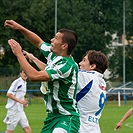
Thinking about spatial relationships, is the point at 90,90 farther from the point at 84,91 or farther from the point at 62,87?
the point at 62,87

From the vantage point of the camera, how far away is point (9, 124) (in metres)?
16.0

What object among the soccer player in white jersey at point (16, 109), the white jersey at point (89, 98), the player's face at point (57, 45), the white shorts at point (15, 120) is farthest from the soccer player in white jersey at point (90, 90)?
the white shorts at point (15, 120)

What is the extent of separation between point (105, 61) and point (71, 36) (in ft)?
3.21

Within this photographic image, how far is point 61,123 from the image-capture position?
798 cm

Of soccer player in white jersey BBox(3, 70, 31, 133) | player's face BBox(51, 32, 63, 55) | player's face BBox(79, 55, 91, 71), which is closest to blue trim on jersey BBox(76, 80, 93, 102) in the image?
player's face BBox(79, 55, 91, 71)

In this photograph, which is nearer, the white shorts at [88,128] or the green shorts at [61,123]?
the green shorts at [61,123]

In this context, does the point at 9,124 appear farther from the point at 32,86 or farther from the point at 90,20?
the point at 90,20

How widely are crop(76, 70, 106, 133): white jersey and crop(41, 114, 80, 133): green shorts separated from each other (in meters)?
0.56

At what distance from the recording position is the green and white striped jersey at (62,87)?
7843 mm

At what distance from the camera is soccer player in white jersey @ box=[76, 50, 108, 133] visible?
864cm

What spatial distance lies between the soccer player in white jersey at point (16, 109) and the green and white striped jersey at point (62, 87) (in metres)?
7.78

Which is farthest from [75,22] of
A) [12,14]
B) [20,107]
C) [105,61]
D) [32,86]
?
[105,61]

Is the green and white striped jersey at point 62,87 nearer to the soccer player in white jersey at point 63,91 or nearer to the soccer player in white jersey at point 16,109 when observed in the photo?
the soccer player in white jersey at point 63,91

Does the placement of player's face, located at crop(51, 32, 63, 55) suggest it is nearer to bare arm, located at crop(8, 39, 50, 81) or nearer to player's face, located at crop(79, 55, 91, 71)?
bare arm, located at crop(8, 39, 50, 81)
